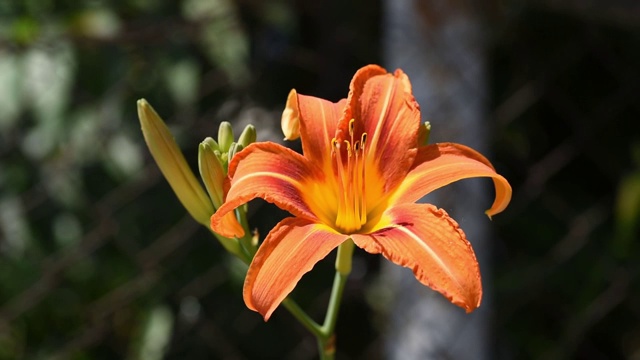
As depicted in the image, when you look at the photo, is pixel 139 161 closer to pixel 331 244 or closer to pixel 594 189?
pixel 594 189

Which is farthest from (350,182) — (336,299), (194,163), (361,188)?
(194,163)

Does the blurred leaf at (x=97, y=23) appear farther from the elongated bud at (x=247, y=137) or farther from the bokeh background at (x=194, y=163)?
the elongated bud at (x=247, y=137)

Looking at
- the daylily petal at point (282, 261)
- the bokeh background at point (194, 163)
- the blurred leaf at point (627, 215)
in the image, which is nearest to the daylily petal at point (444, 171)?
the daylily petal at point (282, 261)

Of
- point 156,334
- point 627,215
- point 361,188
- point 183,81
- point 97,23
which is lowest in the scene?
point 156,334

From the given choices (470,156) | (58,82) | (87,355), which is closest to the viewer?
(470,156)

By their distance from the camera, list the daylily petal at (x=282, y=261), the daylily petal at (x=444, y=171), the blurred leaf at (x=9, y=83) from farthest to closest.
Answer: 1. the blurred leaf at (x=9, y=83)
2. the daylily petal at (x=444, y=171)
3. the daylily petal at (x=282, y=261)

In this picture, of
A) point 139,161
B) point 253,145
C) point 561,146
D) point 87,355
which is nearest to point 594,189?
point 561,146

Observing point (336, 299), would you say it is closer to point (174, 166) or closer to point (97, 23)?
point (174, 166)
